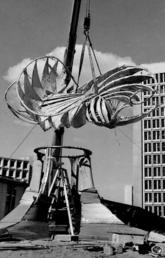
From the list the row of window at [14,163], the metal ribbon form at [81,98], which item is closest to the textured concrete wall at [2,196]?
the metal ribbon form at [81,98]

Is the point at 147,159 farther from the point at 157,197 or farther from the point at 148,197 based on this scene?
the point at 157,197

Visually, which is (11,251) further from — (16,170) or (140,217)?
(16,170)

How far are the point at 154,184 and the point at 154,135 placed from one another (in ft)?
31.2

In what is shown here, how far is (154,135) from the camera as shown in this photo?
7094cm

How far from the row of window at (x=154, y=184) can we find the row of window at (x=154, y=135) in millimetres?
8227

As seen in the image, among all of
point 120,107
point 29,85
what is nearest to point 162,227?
point 120,107

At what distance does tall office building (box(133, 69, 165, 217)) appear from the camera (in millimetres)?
67375

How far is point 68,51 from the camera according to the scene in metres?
27.6

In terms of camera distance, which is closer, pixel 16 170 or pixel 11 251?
pixel 11 251

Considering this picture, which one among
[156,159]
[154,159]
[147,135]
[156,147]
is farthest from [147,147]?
[156,159]

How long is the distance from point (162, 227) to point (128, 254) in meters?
15.7

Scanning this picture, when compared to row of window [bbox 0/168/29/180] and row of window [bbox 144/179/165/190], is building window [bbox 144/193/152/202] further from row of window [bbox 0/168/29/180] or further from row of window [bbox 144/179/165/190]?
row of window [bbox 0/168/29/180]

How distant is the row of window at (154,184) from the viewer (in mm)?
67625

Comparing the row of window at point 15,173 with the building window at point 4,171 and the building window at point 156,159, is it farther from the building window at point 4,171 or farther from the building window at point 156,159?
the building window at point 156,159
